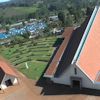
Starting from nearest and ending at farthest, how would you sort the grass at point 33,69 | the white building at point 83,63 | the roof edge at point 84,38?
the white building at point 83,63 → the roof edge at point 84,38 → the grass at point 33,69

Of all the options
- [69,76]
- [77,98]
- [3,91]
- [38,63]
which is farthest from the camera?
[38,63]

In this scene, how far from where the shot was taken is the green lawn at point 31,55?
50594mm

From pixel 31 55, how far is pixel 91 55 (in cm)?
2198

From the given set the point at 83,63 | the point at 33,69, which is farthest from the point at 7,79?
the point at 83,63

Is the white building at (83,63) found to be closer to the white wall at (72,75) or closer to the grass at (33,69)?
the white wall at (72,75)

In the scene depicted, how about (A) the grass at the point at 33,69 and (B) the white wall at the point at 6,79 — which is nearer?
(B) the white wall at the point at 6,79

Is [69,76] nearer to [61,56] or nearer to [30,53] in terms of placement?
[61,56]

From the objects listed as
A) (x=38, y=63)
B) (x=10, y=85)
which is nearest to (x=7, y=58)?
(x=38, y=63)

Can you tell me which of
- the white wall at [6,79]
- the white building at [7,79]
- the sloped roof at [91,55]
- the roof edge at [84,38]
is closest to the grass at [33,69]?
the white wall at [6,79]

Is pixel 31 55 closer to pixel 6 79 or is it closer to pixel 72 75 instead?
pixel 6 79

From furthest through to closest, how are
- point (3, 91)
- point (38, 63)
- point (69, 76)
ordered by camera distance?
point (38, 63), point (3, 91), point (69, 76)

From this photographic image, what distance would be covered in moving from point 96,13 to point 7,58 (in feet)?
85.7

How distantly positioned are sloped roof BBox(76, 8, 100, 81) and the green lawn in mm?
11414

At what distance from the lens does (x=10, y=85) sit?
1796 inches
